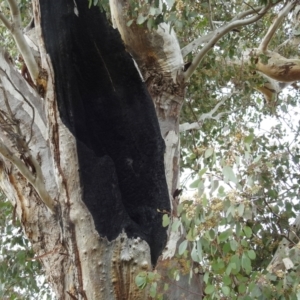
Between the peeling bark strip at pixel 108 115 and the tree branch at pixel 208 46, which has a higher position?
the tree branch at pixel 208 46

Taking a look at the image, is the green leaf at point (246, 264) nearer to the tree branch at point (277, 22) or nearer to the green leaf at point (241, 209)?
the green leaf at point (241, 209)

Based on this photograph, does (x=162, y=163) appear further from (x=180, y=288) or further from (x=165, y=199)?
(x=180, y=288)

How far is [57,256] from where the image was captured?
1971 millimetres

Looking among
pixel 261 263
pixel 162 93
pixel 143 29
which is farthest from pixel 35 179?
pixel 261 263

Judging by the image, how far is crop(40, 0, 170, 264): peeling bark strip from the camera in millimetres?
1930

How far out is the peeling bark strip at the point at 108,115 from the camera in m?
1.93

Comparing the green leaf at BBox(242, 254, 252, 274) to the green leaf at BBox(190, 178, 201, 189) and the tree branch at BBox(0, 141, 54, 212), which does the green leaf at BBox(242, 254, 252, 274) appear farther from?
the tree branch at BBox(0, 141, 54, 212)

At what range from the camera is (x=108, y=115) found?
7.18 ft

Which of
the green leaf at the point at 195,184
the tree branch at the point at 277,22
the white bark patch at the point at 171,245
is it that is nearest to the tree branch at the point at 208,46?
the tree branch at the point at 277,22

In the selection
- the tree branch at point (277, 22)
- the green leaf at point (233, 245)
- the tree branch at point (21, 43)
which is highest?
the tree branch at point (277, 22)

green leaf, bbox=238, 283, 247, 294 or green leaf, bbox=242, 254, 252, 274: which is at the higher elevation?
green leaf, bbox=242, 254, 252, 274

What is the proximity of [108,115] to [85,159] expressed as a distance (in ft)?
1.14

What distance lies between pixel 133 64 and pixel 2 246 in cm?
207

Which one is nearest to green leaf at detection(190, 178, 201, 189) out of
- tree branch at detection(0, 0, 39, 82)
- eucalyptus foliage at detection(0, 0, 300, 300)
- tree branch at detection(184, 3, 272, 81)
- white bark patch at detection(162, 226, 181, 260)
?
eucalyptus foliage at detection(0, 0, 300, 300)
